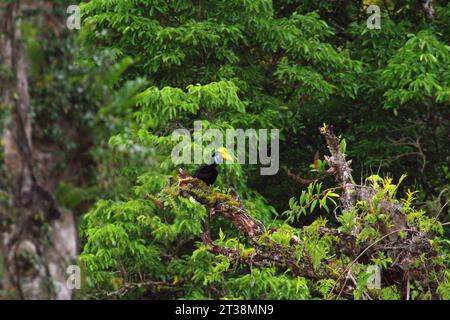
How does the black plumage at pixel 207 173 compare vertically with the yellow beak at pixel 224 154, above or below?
below

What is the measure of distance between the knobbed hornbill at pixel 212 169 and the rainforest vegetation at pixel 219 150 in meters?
0.03

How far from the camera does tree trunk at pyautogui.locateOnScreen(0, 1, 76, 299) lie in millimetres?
4230

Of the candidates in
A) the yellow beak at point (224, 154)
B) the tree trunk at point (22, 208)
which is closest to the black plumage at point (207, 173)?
the yellow beak at point (224, 154)

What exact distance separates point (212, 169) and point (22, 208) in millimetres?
5408

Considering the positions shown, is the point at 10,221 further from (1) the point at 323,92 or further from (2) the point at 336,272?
(1) the point at 323,92

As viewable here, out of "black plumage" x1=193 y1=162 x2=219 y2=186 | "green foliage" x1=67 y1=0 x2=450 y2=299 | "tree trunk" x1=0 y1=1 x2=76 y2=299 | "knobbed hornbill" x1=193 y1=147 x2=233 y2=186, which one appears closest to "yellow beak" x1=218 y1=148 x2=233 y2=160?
"knobbed hornbill" x1=193 y1=147 x2=233 y2=186

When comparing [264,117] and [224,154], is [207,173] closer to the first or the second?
[224,154]

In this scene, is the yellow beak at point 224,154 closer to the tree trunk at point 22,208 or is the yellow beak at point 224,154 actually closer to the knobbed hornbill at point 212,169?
the knobbed hornbill at point 212,169

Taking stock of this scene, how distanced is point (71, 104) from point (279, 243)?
9.21 ft

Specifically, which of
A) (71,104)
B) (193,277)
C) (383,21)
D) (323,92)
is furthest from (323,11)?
(71,104)

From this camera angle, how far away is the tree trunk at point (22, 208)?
4230 millimetres

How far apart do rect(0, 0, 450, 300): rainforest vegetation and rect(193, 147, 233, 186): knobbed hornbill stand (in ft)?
0.08

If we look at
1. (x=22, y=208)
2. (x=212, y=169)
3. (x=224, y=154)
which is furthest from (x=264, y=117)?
(x=22, y=208)

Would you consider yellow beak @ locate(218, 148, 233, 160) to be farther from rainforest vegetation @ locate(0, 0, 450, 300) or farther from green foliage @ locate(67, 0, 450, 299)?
green foliage @ locate(67, 0, 450, 299)
